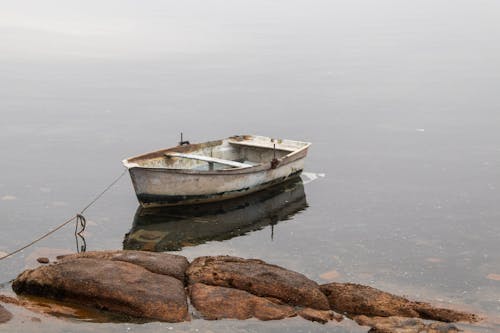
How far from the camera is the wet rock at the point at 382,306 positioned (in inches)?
522

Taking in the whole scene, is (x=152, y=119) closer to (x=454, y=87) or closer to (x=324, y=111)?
(x=324, y=111)

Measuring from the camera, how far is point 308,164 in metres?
27.2

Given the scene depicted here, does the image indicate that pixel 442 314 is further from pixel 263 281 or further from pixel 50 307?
pixel 50 307

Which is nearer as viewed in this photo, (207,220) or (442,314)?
(442,314)

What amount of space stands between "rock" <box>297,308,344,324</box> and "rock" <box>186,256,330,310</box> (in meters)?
0.22

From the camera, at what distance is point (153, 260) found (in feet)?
47.4

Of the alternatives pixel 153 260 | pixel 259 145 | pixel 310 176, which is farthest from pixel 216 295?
pixel 310 176

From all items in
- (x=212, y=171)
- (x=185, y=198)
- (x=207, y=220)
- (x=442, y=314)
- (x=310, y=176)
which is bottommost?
(x=442, y=314)

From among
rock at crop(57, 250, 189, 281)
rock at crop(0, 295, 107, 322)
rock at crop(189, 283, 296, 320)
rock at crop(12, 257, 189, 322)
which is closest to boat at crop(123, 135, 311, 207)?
rock at crop(57, 250, 189, 281)

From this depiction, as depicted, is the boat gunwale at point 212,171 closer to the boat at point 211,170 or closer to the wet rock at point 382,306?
the boat at point 211,170

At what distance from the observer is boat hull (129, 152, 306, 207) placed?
1966 centimetres

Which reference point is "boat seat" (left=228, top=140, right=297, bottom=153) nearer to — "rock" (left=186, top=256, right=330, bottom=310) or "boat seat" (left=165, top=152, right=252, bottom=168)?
"boat seat" (left=165, top=152, right=252, bottom=168)

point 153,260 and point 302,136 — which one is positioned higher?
point 302,136

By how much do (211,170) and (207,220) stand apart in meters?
1.51
